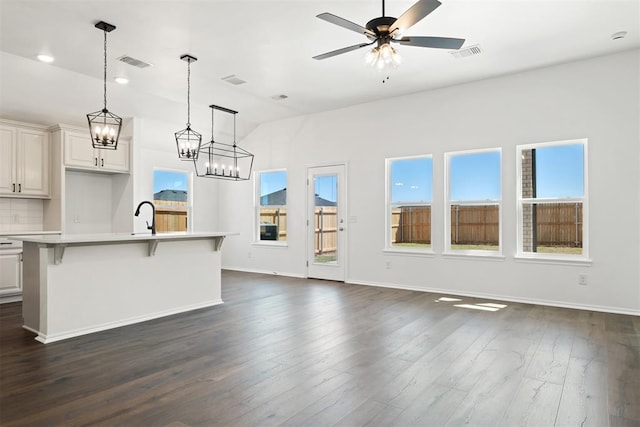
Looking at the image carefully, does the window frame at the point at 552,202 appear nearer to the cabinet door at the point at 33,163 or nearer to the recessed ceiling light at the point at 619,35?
the recessed ceiling light at the point at 619,35

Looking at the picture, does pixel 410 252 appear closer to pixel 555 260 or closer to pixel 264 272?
pixel 555 260

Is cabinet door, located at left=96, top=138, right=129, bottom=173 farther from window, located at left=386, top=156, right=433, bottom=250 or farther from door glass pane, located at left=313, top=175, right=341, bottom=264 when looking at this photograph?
window, located at left=386, top=156, right=433, bottom=250

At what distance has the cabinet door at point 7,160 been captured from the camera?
5449 millimetres

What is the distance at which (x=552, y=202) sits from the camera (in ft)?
17.3

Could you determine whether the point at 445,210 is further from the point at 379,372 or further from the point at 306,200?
the point at 379,372

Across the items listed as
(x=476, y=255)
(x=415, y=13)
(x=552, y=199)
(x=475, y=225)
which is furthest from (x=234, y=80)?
(x=552, y=199)

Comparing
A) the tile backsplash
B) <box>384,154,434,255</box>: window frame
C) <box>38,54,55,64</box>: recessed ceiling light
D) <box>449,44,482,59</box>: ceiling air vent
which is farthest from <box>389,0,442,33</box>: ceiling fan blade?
the tile backsplash

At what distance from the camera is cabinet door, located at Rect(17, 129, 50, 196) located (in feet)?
18.6

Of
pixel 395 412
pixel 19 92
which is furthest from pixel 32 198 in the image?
pixel 395 412

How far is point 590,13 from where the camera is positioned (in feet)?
12.5

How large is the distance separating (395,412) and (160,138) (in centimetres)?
678

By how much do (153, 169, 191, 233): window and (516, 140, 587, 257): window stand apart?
6.27 metres

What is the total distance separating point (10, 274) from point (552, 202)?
723cm

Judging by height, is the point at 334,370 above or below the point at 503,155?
below
